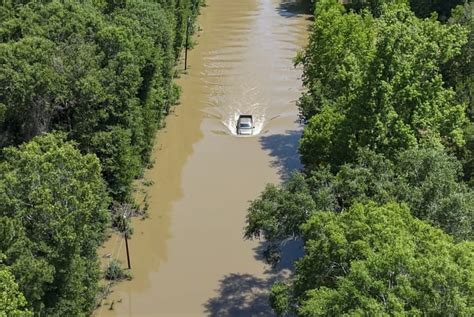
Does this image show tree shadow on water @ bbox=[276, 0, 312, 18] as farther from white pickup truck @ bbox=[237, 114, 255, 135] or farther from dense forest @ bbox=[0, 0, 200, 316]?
dense forest @ bbox=[0, 0, 200, 316]

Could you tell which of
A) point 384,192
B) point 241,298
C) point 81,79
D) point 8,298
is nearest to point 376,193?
point 384,192

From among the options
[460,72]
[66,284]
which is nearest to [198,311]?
[66,284]

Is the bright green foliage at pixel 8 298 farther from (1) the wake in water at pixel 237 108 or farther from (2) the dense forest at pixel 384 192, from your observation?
(1) the wake in water at pixel 237 108

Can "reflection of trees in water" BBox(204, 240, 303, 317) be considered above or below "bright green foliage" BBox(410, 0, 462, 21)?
below

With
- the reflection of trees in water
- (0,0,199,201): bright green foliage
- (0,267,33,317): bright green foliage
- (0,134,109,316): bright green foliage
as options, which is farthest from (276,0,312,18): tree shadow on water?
(0,267,33,317): bright green foliage

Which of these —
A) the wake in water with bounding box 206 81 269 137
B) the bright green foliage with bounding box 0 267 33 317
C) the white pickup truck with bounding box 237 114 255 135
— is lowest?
the wake in water with bounding box 206 81 269 137

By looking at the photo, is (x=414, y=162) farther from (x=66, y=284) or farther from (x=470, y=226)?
(x=66, y=284)

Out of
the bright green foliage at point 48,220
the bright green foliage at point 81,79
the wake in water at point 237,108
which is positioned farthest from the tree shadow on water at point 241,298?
the wake in water at point 237,108
